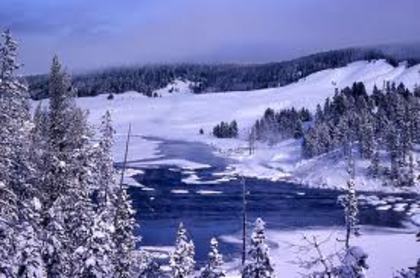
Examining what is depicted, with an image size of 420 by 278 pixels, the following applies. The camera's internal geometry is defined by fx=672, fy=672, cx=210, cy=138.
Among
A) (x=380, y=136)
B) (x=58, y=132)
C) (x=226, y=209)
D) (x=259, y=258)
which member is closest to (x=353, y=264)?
(x=259, y=258)

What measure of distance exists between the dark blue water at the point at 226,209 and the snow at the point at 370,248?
3634 mm

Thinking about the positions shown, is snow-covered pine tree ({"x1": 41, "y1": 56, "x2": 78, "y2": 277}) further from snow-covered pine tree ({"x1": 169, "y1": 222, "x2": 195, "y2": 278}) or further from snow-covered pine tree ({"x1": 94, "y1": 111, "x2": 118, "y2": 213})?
snow-covered pine tree ({"x1": 94, "y1": 111, "x2": 118, "y2": 213})

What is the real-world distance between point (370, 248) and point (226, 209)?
1093 inches

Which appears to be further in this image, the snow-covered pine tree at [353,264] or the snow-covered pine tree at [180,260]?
the snow-covered pine tree at [180,260]

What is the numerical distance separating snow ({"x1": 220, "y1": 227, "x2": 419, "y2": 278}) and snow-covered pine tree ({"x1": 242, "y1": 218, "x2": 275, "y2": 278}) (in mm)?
24850

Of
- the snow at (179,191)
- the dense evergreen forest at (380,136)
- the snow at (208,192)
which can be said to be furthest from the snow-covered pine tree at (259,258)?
the dense evergreen forest at (380,136)

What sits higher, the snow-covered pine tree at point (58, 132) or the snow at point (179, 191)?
the snow-covered pine tree at point (58, 132)

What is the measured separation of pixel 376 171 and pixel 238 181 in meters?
25.4

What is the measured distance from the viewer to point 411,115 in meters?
136

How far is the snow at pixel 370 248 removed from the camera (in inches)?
2292

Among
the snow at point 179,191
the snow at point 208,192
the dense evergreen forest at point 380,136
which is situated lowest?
the snow at point 208,192

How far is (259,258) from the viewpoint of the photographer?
28.3m

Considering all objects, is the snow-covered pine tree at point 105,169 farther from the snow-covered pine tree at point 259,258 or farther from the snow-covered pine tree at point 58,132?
the snow-covered pine tree at point 259,258

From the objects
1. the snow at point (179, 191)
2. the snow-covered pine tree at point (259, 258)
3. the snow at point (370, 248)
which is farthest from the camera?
the snow at point (179, 191)
